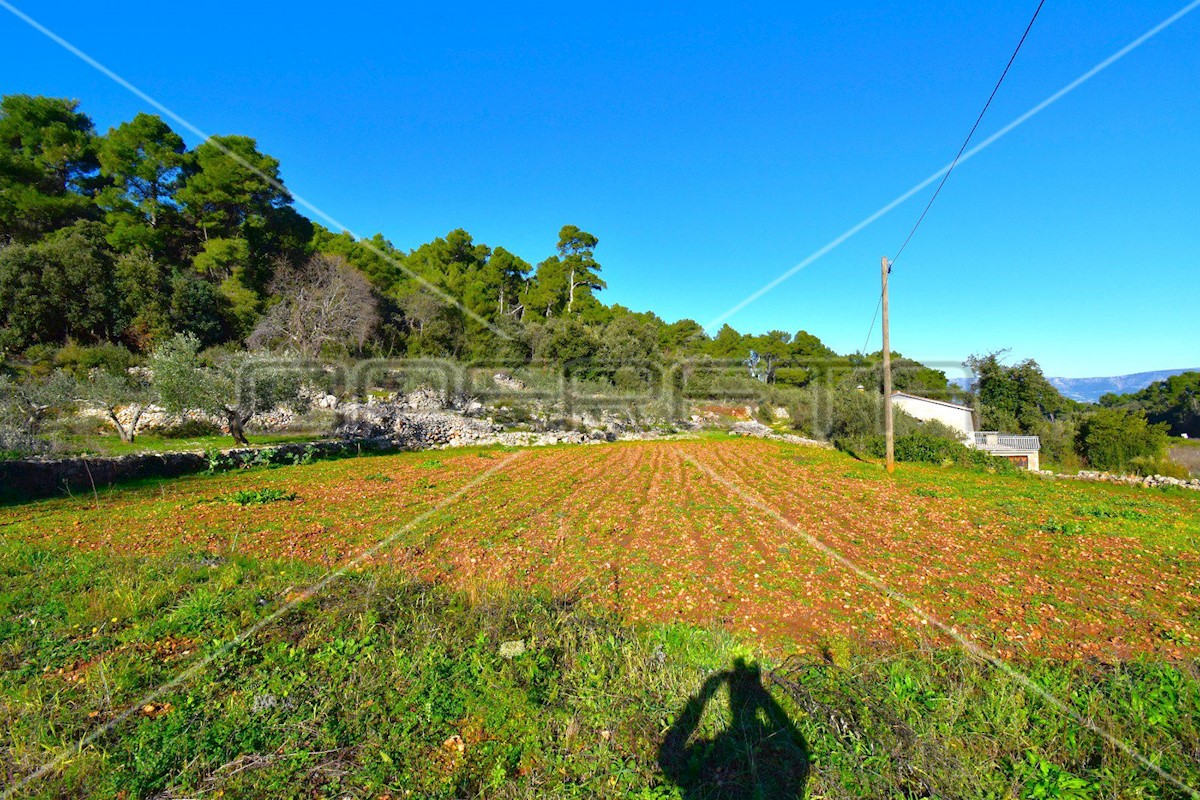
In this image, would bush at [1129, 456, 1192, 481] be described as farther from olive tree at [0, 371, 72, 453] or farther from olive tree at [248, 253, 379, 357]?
olive tree at [248, 253, 379, 357]

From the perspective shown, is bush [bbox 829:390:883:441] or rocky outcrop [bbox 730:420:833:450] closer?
bush [bbox 829:390:883:441]

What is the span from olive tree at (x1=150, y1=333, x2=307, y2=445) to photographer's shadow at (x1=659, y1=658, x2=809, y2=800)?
20248 mm

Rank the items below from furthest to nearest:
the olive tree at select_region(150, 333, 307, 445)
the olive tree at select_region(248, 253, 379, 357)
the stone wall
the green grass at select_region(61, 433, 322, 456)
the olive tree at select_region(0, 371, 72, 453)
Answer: the olive tree at select_region(248, 253, 379, 357) < the olive tree at select_region(150, 333, 307, 445) < the green grass at select_region(61, 433, 322, 456) < the olive tree at select_region(0, 371, 72, 453) < the stone wall

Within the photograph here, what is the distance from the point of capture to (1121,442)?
33219 mm

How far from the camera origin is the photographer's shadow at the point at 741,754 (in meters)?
3.12

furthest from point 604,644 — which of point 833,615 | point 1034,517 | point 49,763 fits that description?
point 1034,517

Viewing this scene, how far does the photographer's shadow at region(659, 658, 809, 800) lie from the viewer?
10.3ft

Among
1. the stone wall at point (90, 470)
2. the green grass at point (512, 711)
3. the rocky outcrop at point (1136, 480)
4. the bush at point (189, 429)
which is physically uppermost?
the bush at point (189, 429)

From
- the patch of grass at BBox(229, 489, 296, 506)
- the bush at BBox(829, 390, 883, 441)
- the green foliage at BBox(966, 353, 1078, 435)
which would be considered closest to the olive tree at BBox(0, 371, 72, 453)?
the patch of grass at BBox(229, 489, 296, 506)

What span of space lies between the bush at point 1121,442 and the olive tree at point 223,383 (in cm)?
4810

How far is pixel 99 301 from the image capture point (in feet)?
88.9

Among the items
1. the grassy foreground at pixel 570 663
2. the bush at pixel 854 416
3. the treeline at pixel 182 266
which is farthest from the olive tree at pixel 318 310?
the bush at pixel 854 416

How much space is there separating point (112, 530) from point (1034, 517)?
18801 millimetres

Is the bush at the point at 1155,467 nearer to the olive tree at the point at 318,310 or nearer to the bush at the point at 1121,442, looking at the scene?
the bush at the point at 1121,442
